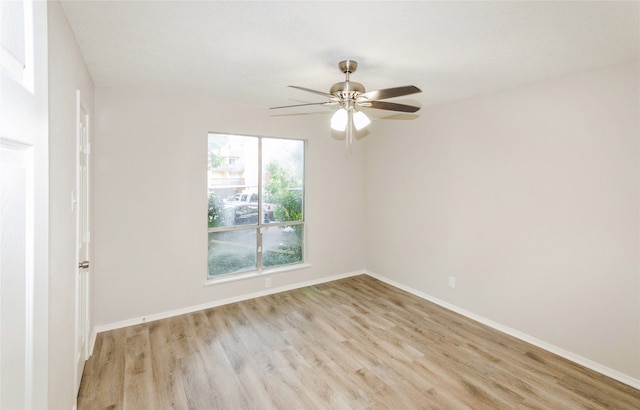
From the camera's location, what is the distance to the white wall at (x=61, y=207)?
1.58m

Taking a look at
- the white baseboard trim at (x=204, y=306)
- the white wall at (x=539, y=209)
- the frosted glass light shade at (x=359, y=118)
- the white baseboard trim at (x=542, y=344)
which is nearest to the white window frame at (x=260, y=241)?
the white baseboard trim at (x=204, y=306)

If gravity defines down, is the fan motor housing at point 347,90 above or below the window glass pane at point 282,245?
above

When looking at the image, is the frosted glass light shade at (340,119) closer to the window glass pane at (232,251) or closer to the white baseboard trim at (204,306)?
the window glass pane at (232,251)

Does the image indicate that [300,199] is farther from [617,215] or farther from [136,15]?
[617,215]

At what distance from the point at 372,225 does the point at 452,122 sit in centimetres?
203

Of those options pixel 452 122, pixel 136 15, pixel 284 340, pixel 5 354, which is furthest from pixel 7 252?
pixel 452 122

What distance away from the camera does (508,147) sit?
11.0 feet

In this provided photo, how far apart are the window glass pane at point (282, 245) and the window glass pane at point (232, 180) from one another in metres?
0.34

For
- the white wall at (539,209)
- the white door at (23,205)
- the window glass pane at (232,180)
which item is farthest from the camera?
the window glass pane at (232,180)

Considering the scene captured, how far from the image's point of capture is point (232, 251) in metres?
4.25

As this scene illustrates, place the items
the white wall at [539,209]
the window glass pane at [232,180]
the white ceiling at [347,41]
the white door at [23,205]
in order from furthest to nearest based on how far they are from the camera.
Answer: the window glass pane at [232,180] → the white wall at [539,209] → the white ceiling at [347,41] → the white door at [23,205]

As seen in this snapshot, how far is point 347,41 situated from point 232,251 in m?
3.02

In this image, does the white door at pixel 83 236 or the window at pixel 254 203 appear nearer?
the white door at pixel 83 236

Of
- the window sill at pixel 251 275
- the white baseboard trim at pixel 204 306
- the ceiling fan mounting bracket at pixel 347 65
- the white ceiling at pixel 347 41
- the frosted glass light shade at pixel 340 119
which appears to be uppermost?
the white ceiling at pixel 347 41
